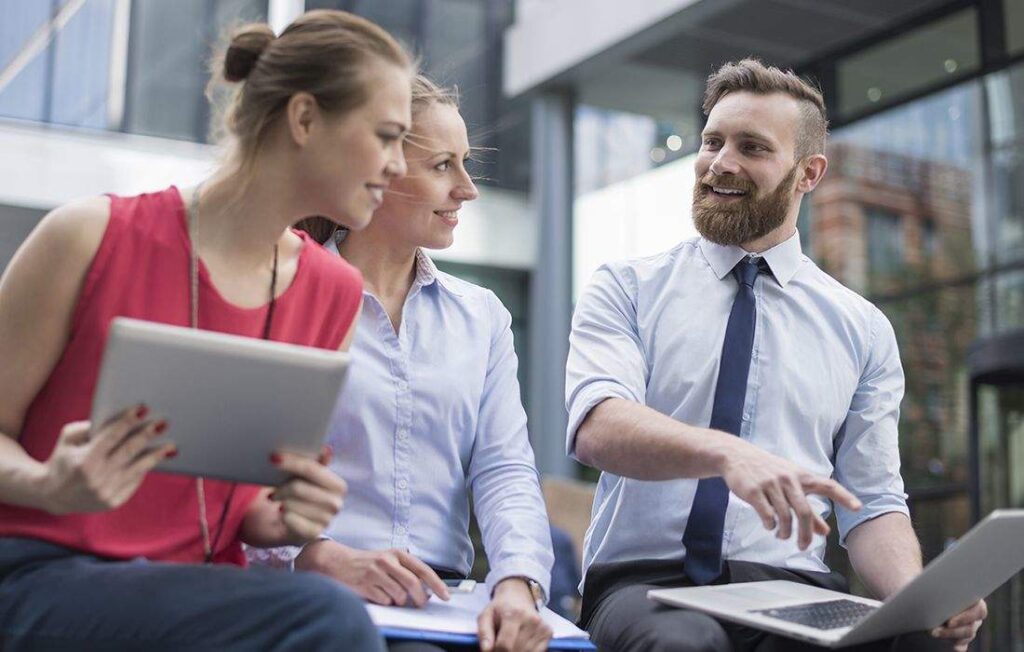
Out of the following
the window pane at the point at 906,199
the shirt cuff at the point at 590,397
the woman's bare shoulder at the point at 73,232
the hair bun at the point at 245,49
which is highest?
the window pane at the point at 906,199

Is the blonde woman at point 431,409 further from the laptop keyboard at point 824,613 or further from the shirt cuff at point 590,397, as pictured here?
the laptop keyboard at point 824,613

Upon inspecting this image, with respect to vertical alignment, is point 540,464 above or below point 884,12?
below

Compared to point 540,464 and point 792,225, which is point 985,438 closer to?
point 540,464

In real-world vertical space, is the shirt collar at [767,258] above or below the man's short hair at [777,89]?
below

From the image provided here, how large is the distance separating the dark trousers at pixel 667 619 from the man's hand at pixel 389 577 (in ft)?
1.12

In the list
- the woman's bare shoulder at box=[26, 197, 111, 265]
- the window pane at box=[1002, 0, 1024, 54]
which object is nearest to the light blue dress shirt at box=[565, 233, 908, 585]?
the woman's bare shoulder at box=[26, 197, 111, 265]

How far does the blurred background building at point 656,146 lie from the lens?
886cm

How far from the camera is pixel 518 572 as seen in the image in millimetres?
2283

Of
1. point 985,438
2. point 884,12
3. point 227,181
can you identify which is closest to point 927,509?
point 985,438

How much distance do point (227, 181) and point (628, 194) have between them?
985cm

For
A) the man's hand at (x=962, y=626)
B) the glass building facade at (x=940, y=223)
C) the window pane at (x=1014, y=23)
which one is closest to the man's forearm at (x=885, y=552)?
the man's hand at (x=962, y=626)

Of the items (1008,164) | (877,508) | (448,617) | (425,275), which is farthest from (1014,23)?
(448,617)

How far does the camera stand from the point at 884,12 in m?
9.72

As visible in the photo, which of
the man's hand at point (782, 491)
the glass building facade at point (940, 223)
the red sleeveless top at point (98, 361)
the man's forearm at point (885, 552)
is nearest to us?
the red sleeveless top at point (98, 361)
